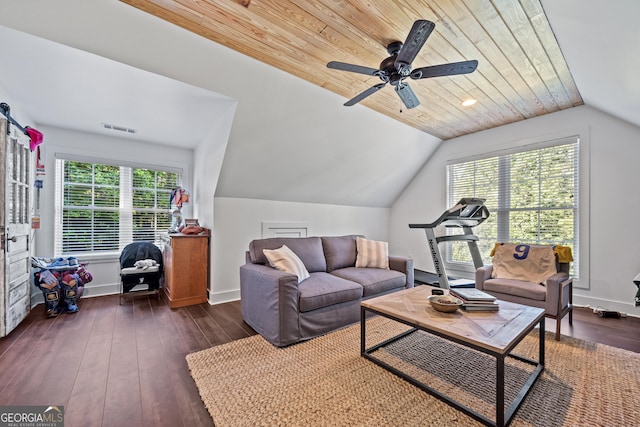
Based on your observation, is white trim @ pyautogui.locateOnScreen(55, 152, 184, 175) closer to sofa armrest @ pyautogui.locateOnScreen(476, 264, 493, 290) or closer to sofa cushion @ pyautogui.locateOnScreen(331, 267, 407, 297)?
sofa cushion @ pyautogui.locateOnScreen(331, 267, 407, 297)

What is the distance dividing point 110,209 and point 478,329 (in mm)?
4996

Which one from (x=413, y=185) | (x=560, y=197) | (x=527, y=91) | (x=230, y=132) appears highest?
(x=527, y=91)

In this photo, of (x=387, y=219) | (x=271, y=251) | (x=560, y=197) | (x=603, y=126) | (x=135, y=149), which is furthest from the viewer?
(x=387, y=219)

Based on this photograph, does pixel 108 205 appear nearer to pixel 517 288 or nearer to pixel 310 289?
pixel 310 289

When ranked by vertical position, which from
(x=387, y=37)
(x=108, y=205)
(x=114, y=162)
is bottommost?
(x=108, y=205)

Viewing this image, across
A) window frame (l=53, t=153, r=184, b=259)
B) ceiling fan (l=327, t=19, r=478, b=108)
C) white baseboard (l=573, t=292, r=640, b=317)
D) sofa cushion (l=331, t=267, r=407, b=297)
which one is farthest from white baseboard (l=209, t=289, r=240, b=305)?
white baseboard (l=573, t=292, r=640, b=317)

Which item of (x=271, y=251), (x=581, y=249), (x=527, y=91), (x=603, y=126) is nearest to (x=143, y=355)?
(x=271, y=251)

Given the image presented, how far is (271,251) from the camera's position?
2.74 metres

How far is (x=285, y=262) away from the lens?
2.65m

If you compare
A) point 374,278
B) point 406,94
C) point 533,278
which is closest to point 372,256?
point 374,278

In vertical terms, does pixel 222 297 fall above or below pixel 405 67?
below

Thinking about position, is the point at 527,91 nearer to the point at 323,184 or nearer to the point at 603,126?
the point at 603,126

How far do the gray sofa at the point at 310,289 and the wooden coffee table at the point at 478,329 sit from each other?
0.50m

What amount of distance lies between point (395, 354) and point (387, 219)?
12.5 feet
